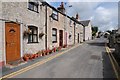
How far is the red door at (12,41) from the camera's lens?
1155 centimetres

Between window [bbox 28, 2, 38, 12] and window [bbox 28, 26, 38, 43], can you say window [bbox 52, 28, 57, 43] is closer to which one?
window [bbox 28, 26, 38, 43]

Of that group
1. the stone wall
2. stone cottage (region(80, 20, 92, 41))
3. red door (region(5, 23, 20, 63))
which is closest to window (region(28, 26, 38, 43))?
the stone wall

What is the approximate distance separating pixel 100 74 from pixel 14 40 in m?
6.44

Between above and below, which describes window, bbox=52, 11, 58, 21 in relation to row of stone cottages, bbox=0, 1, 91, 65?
above

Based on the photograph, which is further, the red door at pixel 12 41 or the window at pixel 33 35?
the window at pixel 33 35

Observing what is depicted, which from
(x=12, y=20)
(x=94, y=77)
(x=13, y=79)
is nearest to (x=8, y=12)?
(x=12, y=20)

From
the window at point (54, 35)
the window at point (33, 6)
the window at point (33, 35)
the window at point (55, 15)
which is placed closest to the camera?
the window at point (33, 6)

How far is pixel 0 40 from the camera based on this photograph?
1071 cm

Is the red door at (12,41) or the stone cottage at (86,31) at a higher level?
the stone cottage at (86,31)

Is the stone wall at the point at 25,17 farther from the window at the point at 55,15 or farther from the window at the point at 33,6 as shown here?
the window at the point at 55,15

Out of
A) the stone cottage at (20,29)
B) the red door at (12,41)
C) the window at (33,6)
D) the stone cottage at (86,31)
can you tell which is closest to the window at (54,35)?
the stone cottage at (20,29)

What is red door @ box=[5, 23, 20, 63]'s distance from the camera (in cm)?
1155

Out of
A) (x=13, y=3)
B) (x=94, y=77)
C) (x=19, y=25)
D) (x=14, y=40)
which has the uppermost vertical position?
(x=13, y=3)

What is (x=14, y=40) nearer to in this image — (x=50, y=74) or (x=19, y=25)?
(x=19, y=25)
